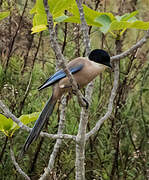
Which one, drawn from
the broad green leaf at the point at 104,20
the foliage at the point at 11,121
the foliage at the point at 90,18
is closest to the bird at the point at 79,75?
the foliage at the point at 11,121

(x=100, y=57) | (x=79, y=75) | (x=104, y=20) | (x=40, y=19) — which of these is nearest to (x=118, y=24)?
(x=104, y=20)

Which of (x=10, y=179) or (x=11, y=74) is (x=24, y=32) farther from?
(x=10, y=179)

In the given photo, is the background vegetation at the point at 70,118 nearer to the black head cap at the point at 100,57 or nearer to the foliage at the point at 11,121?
the black head cap at the point at 100,57

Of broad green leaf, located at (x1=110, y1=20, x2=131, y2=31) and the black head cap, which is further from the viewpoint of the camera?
the black head cap

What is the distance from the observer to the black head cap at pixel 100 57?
1.70 metres

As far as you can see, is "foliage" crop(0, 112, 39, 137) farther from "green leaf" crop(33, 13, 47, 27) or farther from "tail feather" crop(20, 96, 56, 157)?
"green leaf" crop(33, 13, 47, 27)

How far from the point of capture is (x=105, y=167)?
2.53 m

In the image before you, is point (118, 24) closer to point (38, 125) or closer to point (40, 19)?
point (40, 19)

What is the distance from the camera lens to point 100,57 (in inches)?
67.9

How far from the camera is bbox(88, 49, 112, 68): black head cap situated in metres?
1.70

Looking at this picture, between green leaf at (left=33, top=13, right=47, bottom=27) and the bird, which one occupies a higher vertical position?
green leaf at (left=33, top=13, right=47, bottom=27)

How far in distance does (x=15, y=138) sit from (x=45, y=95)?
471mm

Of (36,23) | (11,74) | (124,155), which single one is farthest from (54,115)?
(36,23)

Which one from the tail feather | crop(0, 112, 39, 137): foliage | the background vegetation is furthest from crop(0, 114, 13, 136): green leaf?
the background vegetation
